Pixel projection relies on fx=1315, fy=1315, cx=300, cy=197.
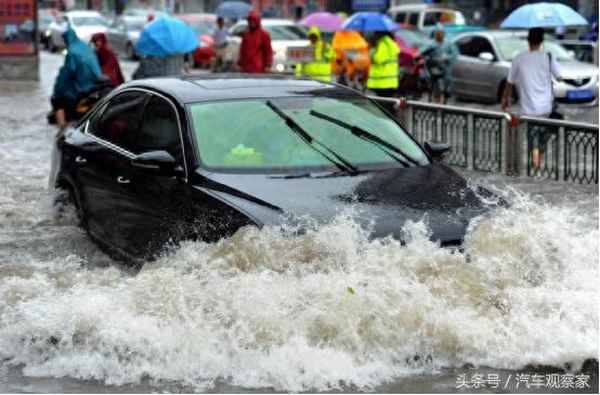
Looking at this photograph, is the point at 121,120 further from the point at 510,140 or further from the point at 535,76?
the point at 535,76

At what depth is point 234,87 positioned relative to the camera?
8992 mm

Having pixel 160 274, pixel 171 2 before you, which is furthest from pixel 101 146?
pixel 171 2

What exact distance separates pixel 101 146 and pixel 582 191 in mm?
5800

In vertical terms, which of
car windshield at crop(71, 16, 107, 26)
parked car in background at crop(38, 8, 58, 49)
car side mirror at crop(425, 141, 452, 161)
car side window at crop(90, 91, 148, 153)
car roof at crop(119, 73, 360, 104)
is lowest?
parked car in background at crop(38, 8, 58, 49)

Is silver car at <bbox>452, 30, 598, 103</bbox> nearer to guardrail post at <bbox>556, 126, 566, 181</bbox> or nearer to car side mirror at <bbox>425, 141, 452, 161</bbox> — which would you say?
guardrail post at <bbox>556, 126, 566, 181</bbox>

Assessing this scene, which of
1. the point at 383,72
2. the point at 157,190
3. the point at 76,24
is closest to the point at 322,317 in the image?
the point at 157,190

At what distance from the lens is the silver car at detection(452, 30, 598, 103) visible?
24656 mm

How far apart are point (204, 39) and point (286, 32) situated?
5970 millimetres

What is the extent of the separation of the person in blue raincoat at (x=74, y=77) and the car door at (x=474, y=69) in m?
11.4

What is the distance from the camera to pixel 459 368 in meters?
6.72

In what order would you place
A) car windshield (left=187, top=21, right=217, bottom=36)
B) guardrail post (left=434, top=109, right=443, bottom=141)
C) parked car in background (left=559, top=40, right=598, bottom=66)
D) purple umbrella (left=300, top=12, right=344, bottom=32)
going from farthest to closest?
car windshield (left=187, top=21, right=217, bottom=36) → parked car in background (left=559, top=40, right=598, bottom=66) → purple umbrella (left=300, top=12, right=344, bottom=32) → guardrail post (left=434, top=109, right=443, bottom=141)

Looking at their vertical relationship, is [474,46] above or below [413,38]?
above

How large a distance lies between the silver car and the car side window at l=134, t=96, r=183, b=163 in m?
16.5

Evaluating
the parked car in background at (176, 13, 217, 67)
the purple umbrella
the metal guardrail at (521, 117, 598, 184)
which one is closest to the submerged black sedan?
the metal guardrail at (521, 117, 598, 184)
